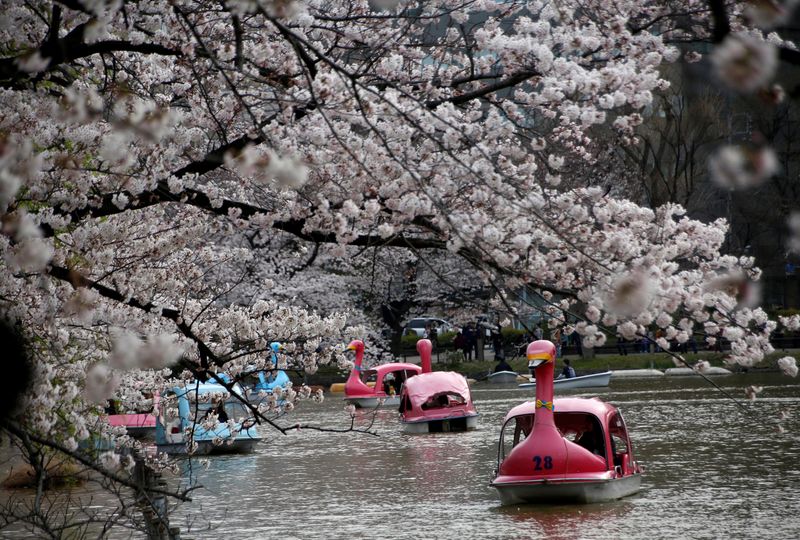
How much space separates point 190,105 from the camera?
8.19m

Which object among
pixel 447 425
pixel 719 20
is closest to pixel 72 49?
pixel 719 20

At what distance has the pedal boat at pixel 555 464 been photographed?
13.4 m

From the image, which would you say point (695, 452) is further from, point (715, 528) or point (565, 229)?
point (565, 229)

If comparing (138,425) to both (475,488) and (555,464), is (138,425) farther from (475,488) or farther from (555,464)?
(555,464)

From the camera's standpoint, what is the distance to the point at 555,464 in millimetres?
13422

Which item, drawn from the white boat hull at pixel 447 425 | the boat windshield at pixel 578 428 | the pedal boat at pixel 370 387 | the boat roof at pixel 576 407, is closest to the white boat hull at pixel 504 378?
the pedal boat at pixel 370 387

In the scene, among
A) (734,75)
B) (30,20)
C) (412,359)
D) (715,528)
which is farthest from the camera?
(412,359)

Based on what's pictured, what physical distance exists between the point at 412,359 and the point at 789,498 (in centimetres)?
3265

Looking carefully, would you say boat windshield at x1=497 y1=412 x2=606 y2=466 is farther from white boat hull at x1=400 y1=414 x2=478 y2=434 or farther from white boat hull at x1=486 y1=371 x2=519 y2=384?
white boat hull at x1=486 y1=371 x2=519 y2=384

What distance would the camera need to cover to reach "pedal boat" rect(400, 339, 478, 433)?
2358 centimetres

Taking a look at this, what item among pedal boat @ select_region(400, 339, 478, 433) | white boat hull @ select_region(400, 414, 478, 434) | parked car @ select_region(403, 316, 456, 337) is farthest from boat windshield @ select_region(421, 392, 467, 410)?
parked car @ select_region(403, 316, 456, 337)

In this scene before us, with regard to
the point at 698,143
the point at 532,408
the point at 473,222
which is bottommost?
the point at 532,408

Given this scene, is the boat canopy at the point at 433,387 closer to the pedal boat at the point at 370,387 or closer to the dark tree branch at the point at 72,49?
the pedal boat at the point at 370,387

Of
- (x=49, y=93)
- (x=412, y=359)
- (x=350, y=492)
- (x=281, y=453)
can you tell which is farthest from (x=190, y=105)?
(x=412, y=359)
